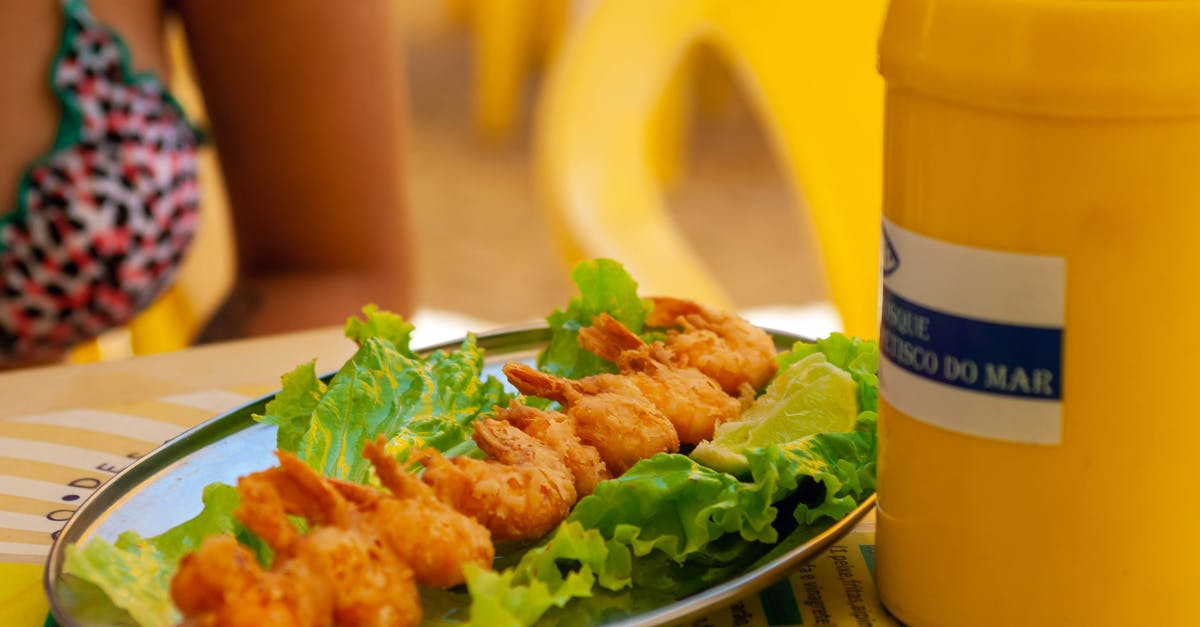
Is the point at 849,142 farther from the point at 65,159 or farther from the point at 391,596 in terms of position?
the point at 391,596

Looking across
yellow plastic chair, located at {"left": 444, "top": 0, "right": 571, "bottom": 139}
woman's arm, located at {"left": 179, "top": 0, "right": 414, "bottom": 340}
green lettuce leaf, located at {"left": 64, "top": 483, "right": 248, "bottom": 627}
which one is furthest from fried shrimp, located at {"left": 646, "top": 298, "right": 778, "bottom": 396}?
yellow plastic chair, located at {"left": 444, "top": 0, "right": 571, "bottom": 139}

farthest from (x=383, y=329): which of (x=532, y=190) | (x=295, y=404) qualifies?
(x=532, y=190)

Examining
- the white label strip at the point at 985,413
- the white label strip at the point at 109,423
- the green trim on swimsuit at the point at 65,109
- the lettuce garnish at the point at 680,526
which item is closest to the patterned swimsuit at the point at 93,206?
the green trim on swimsuit at the point at 65,109

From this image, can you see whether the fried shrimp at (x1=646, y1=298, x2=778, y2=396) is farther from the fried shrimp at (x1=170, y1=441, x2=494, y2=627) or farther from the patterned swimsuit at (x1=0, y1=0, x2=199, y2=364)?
the patterned swimsuit at (x1=0, y1=0, x2=199, y2=364)

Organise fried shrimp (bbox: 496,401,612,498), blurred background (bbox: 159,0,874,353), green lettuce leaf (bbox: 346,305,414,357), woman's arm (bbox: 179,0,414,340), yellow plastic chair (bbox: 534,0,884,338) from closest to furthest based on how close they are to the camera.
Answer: fried shrimp (bbox: 496,401,612,498), green lettuce leaf (bbox: 346,305,414,357), woman's arm (bbox: 179,0,414,340), yellow plastic chair (bbox: 534,0,884,338), blurred background (bbox: 159,0,874,353)

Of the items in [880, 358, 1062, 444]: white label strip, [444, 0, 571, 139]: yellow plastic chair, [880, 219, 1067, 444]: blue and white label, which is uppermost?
[880, 219, 1067, 444]: blue and white label

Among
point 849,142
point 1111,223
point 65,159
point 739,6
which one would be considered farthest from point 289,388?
point 739,6

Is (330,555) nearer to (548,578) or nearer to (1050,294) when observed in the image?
(548,578)
